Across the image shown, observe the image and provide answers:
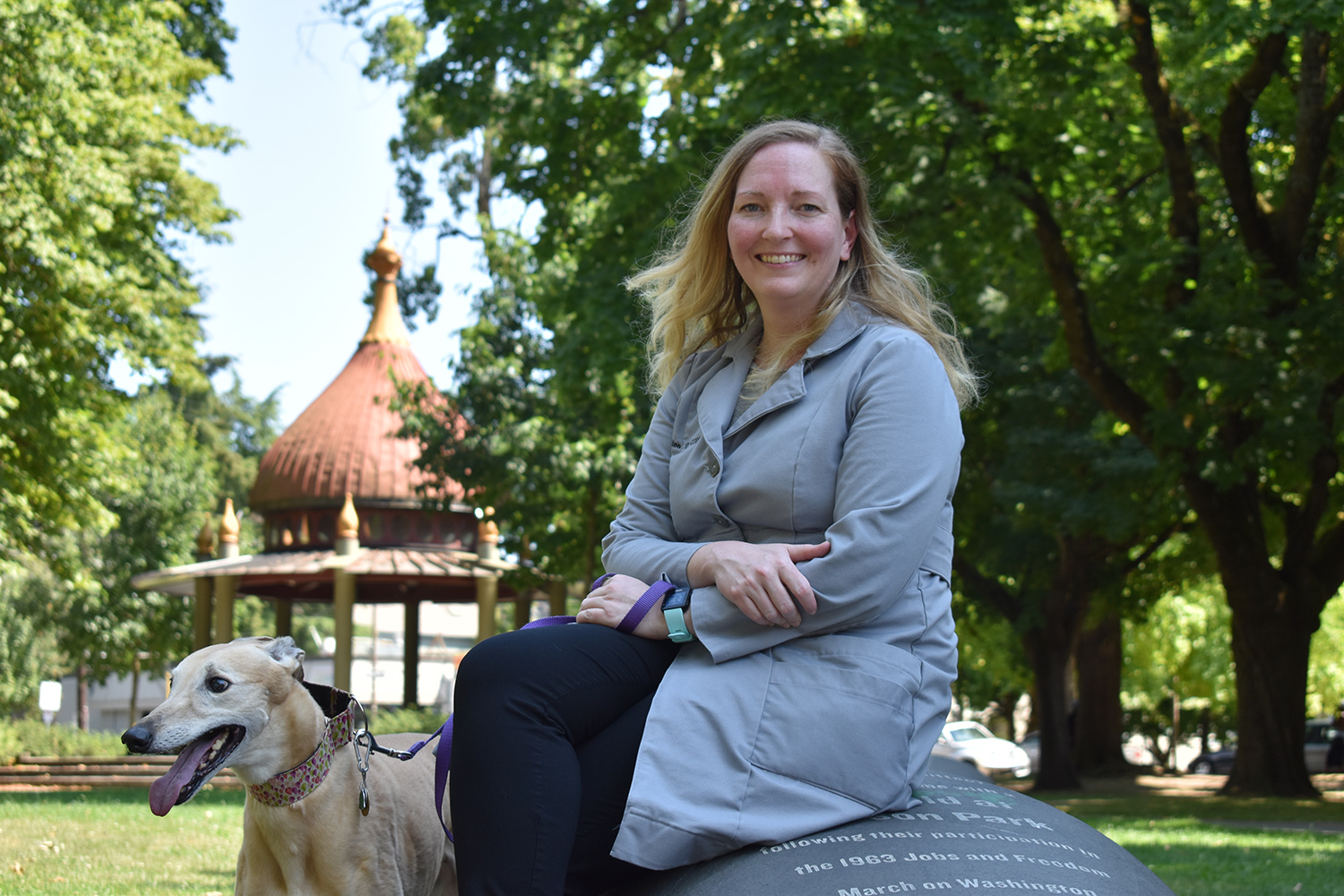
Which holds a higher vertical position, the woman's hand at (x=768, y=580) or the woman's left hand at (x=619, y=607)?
the woman's hand at (x=768, y=580)

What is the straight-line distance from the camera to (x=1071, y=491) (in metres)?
18.0

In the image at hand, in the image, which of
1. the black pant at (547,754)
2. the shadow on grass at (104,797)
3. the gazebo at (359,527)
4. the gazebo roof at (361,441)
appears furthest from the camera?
the gazebo roof at (361,441)

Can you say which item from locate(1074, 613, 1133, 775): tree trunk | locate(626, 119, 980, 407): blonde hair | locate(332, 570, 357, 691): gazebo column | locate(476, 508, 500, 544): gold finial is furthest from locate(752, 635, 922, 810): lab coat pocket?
locate(1074, 613, 1133, 775): tree trunk

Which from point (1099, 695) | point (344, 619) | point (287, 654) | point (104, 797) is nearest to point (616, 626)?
point (287, 654)

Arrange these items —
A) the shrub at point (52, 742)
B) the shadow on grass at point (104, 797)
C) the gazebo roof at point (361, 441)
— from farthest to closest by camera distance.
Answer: the gazebo roof at point (361, 441), the shrub at point (52, 742), the shadow on grass at point (104, 797)

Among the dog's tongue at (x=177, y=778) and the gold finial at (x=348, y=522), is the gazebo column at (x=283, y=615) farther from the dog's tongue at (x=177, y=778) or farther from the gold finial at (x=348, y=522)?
the dog's tongue at (x=177, y=778)

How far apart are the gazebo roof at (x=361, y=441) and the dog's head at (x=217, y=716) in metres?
20.6

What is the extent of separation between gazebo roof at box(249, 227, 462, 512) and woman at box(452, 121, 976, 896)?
69.0 feet

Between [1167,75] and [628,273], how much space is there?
889 centimetres

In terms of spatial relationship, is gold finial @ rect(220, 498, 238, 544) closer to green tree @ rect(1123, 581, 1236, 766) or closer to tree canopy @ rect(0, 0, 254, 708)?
tree canopy @ rect(0, 0, 254, 708)

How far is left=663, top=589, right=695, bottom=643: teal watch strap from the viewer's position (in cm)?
281

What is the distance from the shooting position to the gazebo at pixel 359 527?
22.3 m

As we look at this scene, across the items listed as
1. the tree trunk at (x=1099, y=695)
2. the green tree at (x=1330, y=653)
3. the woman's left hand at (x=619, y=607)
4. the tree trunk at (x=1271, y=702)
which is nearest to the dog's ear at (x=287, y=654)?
the woman's left hand at (x=619, y=607)

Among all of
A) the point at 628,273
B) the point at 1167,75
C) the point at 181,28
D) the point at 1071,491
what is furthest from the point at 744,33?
the point at 181,28
